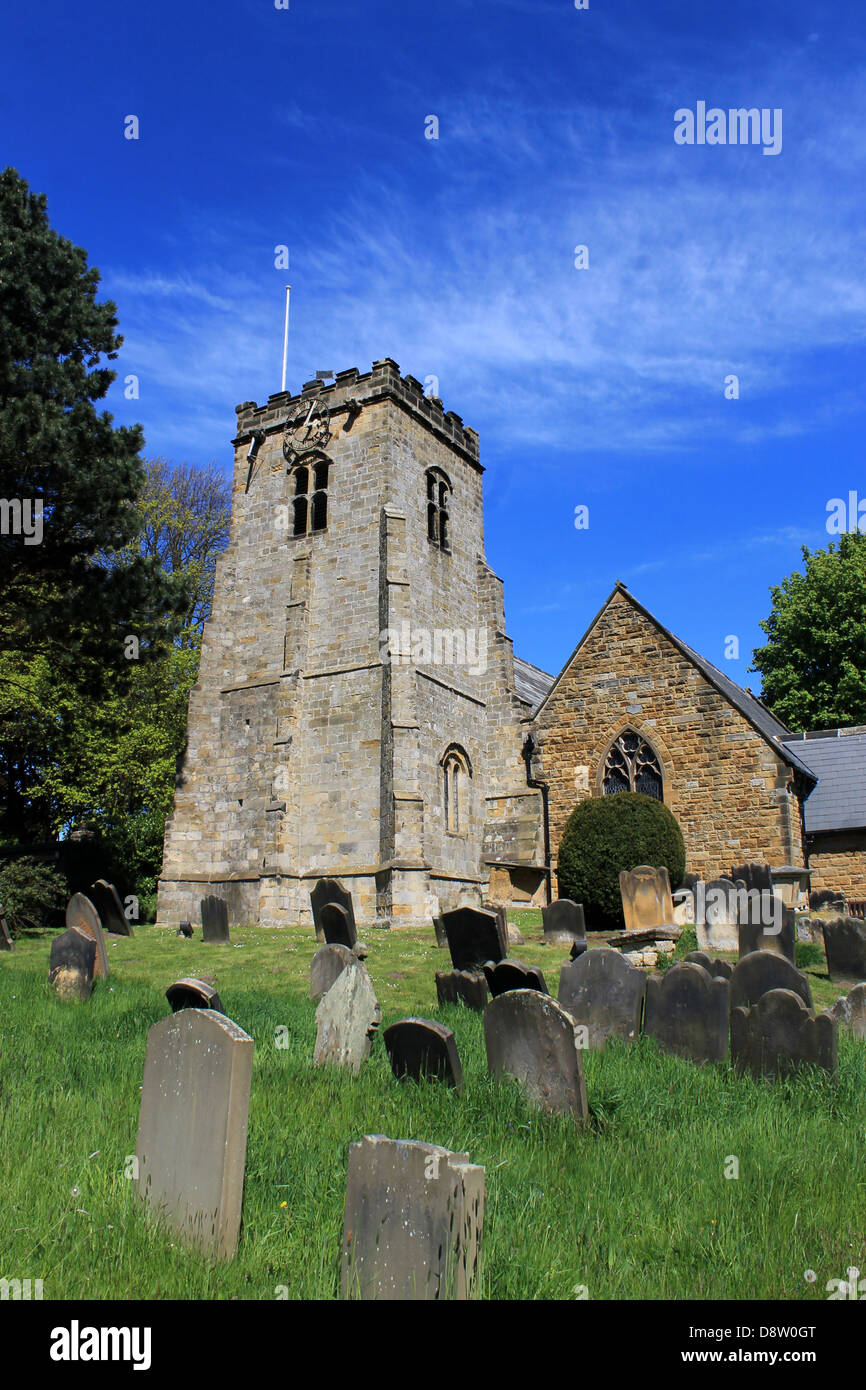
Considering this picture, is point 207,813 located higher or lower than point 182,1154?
higher

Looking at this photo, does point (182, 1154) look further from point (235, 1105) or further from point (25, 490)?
point (25, 490)

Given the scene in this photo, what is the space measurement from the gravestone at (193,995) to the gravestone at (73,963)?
2816 mm

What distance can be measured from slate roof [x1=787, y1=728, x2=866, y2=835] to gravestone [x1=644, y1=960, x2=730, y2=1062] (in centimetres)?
1405

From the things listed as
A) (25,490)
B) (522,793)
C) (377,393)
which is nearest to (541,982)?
(25,490)

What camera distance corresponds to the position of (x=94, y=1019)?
7305 mm

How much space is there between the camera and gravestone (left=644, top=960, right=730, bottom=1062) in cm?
728

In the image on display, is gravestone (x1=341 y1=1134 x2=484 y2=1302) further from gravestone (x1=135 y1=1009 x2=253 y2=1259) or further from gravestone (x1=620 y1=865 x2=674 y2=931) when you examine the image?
gravestone (x1=620 y1=865 x2=674 y2=931)

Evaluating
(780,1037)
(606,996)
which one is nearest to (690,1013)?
(606,996)

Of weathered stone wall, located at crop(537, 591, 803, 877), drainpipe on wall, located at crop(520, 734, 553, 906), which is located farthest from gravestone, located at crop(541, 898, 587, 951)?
drainpipe on wall, located at crop(520, 734, 553, 906)

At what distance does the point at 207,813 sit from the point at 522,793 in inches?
311

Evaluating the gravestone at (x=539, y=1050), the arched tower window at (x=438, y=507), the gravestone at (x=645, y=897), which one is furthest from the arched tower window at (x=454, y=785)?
the gravestone at (x=539, y=1050)

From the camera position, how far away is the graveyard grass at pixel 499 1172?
3.57 m

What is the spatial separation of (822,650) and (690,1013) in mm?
26352

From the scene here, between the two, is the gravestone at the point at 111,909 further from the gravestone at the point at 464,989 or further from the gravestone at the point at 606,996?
the gravestone at the point at 606,996
